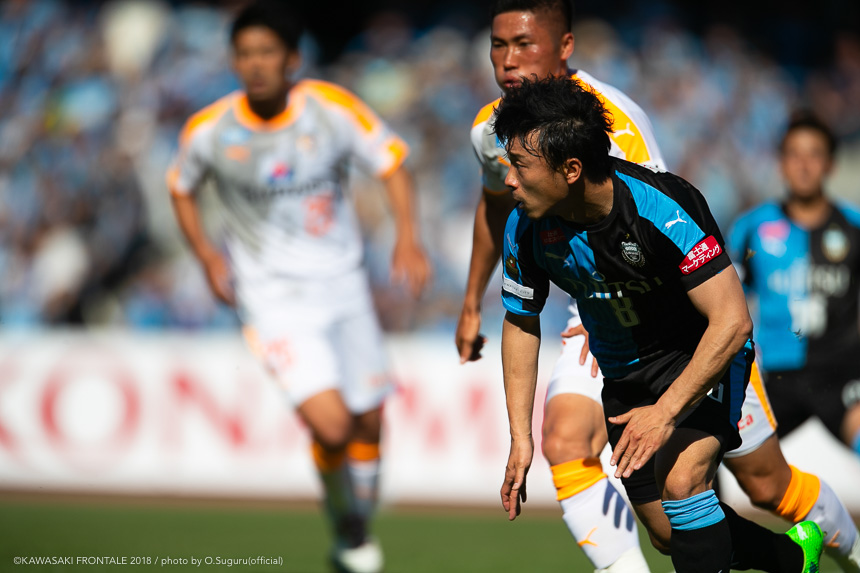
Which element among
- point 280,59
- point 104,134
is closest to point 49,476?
point 104,134

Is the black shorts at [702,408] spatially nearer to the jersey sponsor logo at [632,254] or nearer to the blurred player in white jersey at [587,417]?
the blurred player in white jersey at [587,417]

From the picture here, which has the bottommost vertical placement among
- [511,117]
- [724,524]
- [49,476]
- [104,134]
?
[49,476]

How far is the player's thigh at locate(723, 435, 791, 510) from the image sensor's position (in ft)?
16.0

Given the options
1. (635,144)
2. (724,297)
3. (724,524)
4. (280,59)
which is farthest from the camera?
(280,59)

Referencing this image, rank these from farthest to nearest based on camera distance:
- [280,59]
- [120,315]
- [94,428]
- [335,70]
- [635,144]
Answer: [335,70] < [120,315] < [94,428] < [280,59] < [635,144]

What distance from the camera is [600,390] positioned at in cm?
498

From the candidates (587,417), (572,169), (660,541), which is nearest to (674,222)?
(572,169)

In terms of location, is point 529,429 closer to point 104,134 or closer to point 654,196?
point 654,196

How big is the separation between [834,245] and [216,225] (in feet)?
26.4

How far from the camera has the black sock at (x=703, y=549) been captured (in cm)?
420

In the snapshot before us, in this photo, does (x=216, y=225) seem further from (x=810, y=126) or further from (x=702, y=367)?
(x=702, y=367)

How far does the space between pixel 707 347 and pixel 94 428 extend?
8.18m

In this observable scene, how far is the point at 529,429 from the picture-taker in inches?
172

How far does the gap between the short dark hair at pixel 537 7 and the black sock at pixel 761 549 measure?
2364mm
